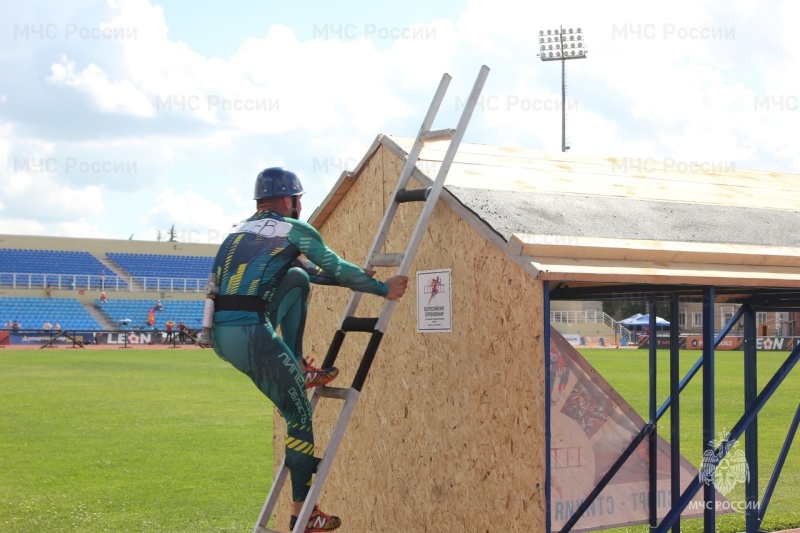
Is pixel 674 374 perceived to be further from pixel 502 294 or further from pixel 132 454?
pixel 132 454

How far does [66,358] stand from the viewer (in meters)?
34.1

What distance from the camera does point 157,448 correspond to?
42.4 ft

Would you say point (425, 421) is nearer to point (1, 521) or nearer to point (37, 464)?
point (1, 521)

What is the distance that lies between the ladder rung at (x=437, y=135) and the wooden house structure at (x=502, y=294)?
0.19 m

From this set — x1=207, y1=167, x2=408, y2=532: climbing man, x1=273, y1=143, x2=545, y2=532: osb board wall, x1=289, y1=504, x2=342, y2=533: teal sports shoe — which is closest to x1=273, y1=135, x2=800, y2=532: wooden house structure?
x1=273, y1=143, x2=545, y2=532: osb board wall

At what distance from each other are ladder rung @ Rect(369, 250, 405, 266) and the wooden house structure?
0.40 metres

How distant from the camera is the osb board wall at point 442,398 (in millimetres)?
5098

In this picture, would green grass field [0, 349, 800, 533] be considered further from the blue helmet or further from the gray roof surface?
the blue helmet

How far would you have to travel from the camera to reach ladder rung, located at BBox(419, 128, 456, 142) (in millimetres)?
5789

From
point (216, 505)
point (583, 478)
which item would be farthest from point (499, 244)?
point (216, 505)

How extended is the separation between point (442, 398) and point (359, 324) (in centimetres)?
78

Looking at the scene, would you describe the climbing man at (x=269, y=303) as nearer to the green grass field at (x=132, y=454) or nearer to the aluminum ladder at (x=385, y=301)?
the aluminum ladder at (x=385, y=301)

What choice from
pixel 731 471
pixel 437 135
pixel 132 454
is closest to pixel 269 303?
pixel 437 135

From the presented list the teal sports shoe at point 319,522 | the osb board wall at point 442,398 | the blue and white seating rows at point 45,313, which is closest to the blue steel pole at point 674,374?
the osb board wall at point 442,398
